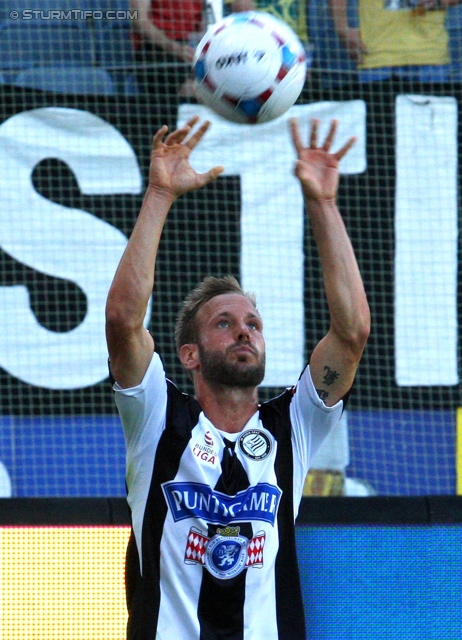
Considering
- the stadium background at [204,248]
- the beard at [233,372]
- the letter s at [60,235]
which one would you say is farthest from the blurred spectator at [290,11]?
the beard at [233,372]

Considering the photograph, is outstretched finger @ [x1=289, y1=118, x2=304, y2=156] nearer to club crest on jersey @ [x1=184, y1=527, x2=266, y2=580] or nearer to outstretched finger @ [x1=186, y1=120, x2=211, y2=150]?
outstretched finger @ [x1=186, y1=120, x2=211, y2=150]

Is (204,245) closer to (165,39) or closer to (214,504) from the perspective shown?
(165,39)

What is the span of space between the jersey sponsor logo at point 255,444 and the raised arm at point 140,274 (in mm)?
403

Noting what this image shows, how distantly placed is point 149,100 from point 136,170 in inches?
18.7

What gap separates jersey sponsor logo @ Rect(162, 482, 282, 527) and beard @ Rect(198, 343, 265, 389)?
1.10ft

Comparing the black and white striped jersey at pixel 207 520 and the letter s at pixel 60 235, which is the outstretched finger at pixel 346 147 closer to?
the black and white striped jersey at pixel 207 520

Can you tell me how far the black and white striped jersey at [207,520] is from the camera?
3045 millimetres

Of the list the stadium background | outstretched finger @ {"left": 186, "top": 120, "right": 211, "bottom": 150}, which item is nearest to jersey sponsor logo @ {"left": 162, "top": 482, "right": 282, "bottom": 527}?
outstretched finger @ {"left": 186, "top": 120, "right": 211, "bottom": 150}

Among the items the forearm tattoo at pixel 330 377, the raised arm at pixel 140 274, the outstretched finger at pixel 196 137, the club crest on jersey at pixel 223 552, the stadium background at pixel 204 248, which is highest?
the outstretched finger at pixel 196 137

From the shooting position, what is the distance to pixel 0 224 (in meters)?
6.68

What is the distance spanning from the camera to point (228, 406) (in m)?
3.32

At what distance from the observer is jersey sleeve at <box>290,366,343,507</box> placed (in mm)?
3303

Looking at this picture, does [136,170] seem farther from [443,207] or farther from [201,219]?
[443,207]

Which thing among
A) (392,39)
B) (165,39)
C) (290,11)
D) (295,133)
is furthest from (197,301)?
(392,39)
